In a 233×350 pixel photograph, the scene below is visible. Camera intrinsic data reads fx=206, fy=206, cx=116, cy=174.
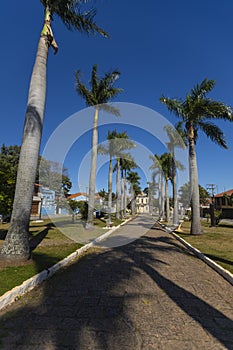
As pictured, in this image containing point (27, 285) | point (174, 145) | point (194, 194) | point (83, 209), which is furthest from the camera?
point (174, 145)

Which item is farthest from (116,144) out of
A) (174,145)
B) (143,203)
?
(143,203)

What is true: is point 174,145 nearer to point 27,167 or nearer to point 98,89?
point 98,89

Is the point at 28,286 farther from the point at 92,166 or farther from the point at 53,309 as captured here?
the point at 92,166

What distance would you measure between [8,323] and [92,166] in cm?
1410

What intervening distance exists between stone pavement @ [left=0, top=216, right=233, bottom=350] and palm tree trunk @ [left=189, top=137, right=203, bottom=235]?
7.77 meters

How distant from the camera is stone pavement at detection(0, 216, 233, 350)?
2.68 meters

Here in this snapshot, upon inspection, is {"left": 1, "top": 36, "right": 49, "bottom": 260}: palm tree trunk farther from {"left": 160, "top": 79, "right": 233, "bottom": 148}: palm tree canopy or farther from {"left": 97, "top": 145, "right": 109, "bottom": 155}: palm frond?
{"left": 97, "top": 145, "right": 109, "bottom": 155}: palm frond

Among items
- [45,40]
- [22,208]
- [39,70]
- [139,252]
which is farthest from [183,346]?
[45,40]

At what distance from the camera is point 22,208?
6.14 meters

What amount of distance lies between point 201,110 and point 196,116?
0.49 metres

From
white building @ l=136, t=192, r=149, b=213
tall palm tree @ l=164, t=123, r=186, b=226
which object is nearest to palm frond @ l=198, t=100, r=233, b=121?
tall palm tree @ l=164, t=123, r=186, b=226

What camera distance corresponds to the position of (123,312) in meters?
3.46

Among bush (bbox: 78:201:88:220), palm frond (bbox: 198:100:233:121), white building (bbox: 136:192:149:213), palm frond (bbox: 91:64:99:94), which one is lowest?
bush (bbox: 78:201:88:220)

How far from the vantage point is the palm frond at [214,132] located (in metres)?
14.8
